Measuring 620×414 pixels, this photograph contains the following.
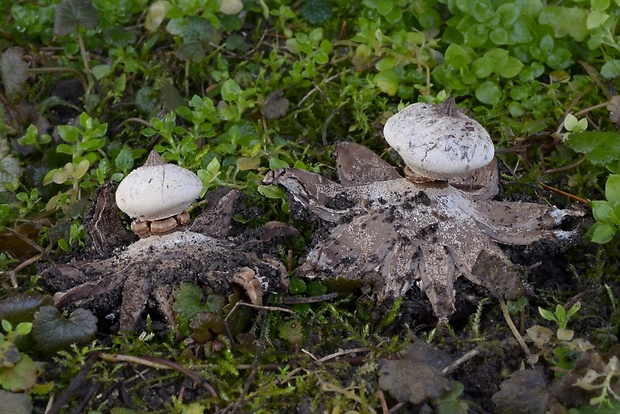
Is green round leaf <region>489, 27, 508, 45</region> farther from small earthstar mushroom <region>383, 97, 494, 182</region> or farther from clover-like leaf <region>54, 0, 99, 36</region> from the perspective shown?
clover-like leaf <region>54, 0, 99, 36</region>

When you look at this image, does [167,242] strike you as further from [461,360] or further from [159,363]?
[461,360]

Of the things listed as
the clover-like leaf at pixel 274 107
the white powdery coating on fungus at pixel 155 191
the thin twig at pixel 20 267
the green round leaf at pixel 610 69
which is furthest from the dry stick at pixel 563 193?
the thin twig at pixel 20 267

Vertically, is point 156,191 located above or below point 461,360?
above

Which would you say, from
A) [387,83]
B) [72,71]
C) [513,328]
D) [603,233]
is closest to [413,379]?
[513,328]

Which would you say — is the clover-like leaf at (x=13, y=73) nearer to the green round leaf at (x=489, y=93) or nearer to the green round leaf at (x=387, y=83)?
the green round leaf at (x=387, y=83)

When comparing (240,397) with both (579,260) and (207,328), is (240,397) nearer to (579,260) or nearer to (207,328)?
(207,328)

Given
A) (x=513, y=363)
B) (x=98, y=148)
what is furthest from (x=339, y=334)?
(x=98, y=148)
